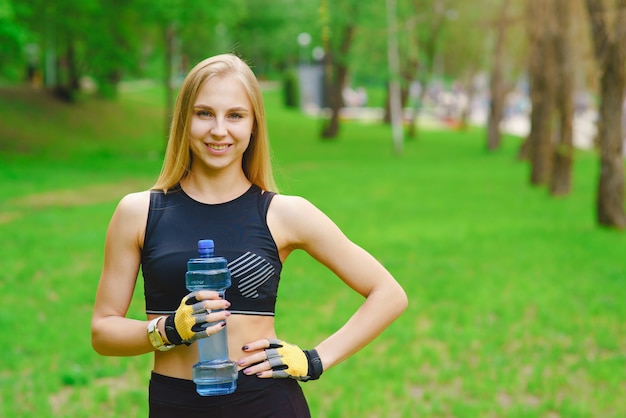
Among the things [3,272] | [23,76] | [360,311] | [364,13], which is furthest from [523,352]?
[23,76]

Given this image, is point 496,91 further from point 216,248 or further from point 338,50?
point 216,248

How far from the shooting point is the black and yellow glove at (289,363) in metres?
2.72

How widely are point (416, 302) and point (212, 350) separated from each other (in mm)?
7381

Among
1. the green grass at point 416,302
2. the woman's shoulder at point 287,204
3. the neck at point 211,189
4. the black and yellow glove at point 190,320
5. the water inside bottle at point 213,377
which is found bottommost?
the green grass at point 416,302

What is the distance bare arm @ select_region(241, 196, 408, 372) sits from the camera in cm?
284

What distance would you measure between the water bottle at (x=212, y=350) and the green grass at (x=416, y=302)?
85cm

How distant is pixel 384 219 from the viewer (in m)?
16.3

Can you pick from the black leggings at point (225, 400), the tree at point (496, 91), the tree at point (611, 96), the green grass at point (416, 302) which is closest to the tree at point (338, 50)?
the tree at point (496, 91)

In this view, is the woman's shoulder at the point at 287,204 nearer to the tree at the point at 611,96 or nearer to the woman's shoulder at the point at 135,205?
the woman's shoulder at the point at 135,205

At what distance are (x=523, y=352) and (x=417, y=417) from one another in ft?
6.39

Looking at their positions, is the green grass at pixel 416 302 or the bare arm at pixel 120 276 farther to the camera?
the green grass at pixel 416 302

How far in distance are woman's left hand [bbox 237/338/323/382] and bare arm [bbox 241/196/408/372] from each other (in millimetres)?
84

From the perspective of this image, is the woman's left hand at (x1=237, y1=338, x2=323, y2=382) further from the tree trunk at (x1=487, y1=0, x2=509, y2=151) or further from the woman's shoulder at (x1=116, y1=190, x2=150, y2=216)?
the tree trunk at (x1=487, y1=0, x2=509, y2=151)

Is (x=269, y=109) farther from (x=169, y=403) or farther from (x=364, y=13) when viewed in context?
(x=169, y=403)
